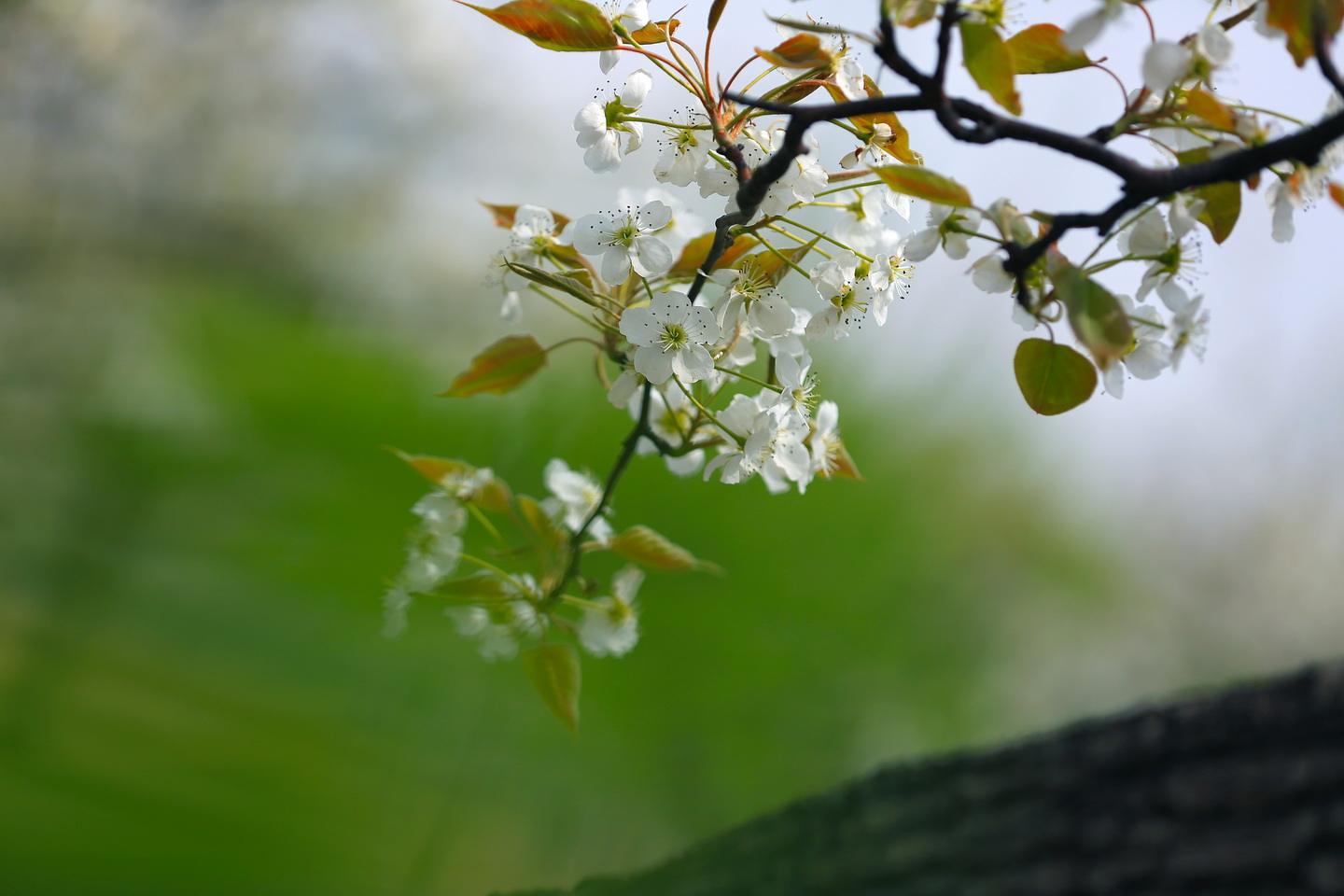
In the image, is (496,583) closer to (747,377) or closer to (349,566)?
(747,377)

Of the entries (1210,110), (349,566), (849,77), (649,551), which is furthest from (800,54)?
(349,566)

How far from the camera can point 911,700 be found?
4.18 feet

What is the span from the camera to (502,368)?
470 mm

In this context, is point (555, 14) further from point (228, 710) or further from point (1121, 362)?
point (228, 710)

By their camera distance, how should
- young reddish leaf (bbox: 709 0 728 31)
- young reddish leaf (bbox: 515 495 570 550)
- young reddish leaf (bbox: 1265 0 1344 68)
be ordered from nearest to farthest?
young reddish leaf (bbox: 1265 0 1344 68) < young reddish leaf (bbox: 709 0 728 31) < young reddish leaf (bbox: 515 495 570 550)

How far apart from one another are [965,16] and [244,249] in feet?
4.79

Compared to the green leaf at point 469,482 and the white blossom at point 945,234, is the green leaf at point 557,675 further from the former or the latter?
the white blossom at point 945,234

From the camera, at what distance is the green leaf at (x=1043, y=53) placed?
34cm

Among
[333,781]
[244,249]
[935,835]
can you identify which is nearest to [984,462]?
[333,781]

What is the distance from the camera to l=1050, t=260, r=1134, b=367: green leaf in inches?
10.7

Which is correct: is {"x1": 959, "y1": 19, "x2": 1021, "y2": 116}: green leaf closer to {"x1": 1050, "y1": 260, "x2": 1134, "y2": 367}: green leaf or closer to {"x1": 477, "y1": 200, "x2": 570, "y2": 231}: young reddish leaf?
{"x1": 1050, "y1": 260, "x2": 1134, "y2": 367}: green leaf

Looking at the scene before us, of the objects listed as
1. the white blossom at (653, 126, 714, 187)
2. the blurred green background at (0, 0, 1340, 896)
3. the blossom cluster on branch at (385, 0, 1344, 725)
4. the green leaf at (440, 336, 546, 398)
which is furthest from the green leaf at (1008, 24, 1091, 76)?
the blurred green background at (0, 0, 1340, 896)

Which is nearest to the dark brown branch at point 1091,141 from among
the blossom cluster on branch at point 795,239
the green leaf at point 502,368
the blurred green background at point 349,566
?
the blossom cluster on branch at point 795,239

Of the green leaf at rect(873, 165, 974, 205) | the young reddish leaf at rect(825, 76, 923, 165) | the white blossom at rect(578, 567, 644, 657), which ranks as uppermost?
the young reddish leaf at rect(825, 76, 923, 165)
